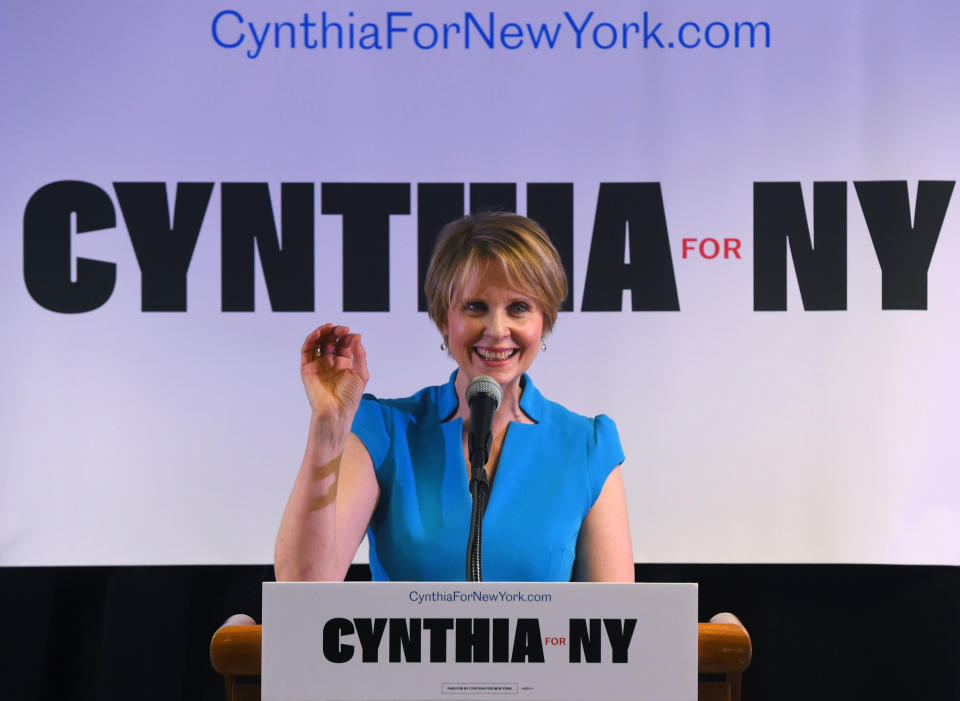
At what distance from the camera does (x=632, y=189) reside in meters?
3.06

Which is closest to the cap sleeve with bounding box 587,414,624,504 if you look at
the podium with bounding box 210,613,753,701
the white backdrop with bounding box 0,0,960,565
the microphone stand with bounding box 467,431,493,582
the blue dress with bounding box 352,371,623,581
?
the blue dress with bounding box 352,371,623,581

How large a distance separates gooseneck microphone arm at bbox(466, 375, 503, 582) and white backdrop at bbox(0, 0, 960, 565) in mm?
1556

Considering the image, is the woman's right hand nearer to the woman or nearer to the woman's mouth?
the woman

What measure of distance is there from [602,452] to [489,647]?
1566 mm

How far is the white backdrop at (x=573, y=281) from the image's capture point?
9.85ft

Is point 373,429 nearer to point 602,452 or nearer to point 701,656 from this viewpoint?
point 602,452

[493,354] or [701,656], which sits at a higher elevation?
[493,354]

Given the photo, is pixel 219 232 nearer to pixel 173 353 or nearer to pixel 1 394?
pixel 173 353

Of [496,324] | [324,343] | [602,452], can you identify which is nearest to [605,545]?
[602,452]

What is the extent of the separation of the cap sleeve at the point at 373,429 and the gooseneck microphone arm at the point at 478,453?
115 cm

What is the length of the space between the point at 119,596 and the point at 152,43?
1.74 m

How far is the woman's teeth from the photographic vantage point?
2.71 metres

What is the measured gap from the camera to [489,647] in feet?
4.00

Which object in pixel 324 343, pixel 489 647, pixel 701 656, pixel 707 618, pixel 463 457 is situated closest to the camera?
pixel 489 647
